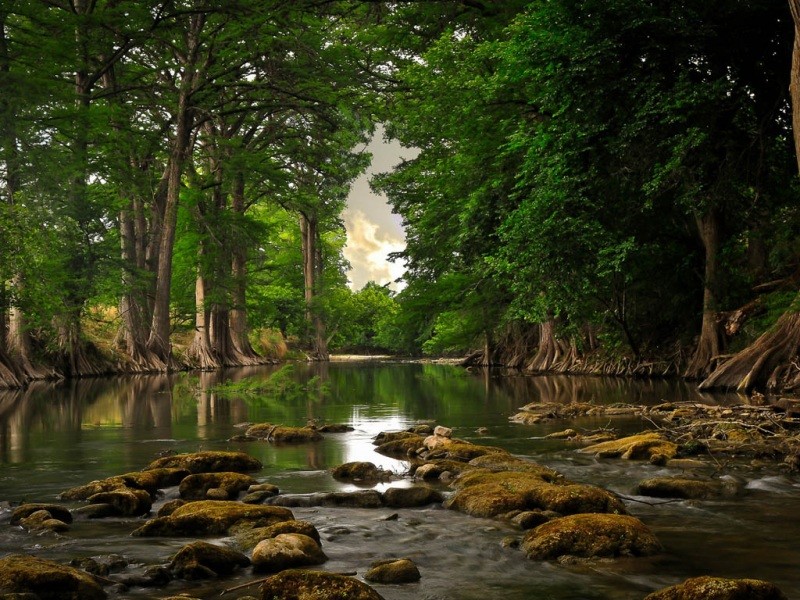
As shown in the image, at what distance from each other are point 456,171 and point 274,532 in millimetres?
19172

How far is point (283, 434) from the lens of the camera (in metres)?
12.0

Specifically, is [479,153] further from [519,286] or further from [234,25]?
[234,25]

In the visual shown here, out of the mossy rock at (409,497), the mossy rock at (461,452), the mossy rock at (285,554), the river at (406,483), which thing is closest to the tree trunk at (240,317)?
the river at (406,483)

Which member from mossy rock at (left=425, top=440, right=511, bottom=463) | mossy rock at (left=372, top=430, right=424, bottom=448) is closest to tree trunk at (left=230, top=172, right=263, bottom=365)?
mossy rock at (left=372, top=430, right=424, bottom=448)

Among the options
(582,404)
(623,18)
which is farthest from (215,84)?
(582,404)

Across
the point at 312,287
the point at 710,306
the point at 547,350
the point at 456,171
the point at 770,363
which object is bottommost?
the point at 770,363

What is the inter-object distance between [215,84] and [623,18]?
17687 millimetres

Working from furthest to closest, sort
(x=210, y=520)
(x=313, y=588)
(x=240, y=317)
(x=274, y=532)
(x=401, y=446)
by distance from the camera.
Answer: (x=240, y=317) → (x=401, y=446) → (x=210, y=520) → (x=274, y=532) → (x=313, y=588)

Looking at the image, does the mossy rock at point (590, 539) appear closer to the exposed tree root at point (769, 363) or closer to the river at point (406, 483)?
the river at point (406, 483)

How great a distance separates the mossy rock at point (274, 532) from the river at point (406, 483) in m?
0.19

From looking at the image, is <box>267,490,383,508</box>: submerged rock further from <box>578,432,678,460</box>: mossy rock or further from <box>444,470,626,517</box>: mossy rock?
<box>578,432,678,460</box>: mossy rock

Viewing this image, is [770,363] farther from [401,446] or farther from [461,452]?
[461,452]

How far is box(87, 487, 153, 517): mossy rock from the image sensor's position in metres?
6.85

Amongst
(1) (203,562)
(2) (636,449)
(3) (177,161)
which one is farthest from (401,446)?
(3) (177,161)
